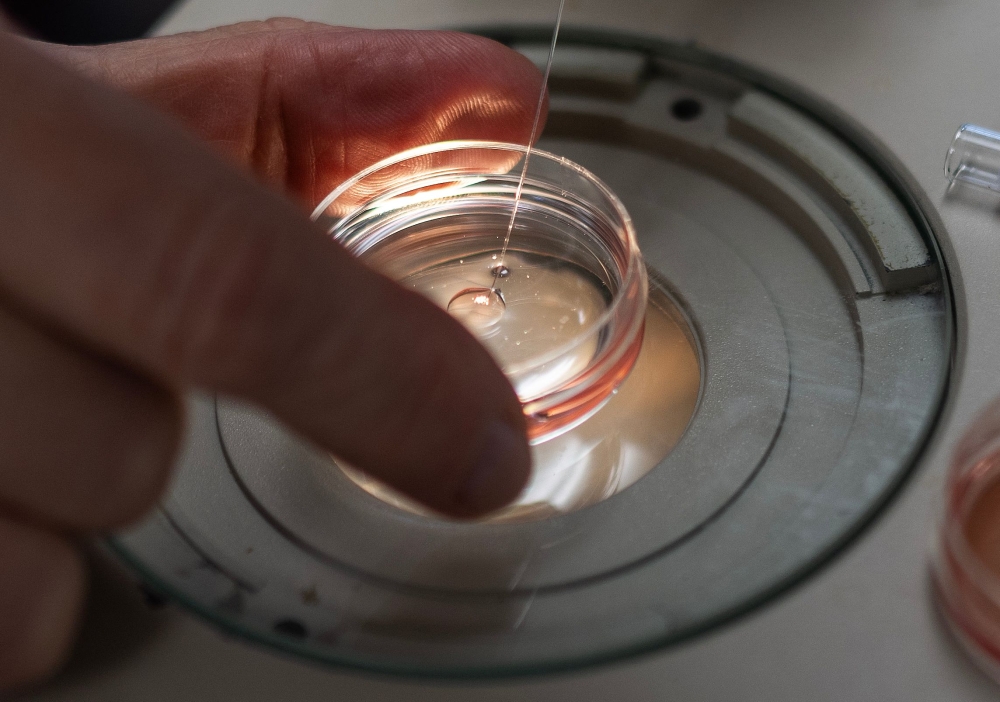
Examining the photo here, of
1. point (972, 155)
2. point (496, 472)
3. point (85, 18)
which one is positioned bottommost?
point (85, 18)

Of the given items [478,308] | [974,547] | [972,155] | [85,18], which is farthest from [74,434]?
[85,18]

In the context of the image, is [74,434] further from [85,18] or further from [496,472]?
[85,18]

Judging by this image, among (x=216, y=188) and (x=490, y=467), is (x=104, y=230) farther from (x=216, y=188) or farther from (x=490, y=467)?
(x=490, y=467)

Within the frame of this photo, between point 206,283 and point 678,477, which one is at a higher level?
point 206,283

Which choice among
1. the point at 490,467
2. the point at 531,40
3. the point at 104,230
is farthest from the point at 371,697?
the point at 531,40

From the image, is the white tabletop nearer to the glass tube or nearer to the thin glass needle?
the glass tube

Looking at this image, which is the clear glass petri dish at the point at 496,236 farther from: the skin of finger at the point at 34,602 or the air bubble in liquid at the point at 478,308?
the skin of finger at the point at 34,602
